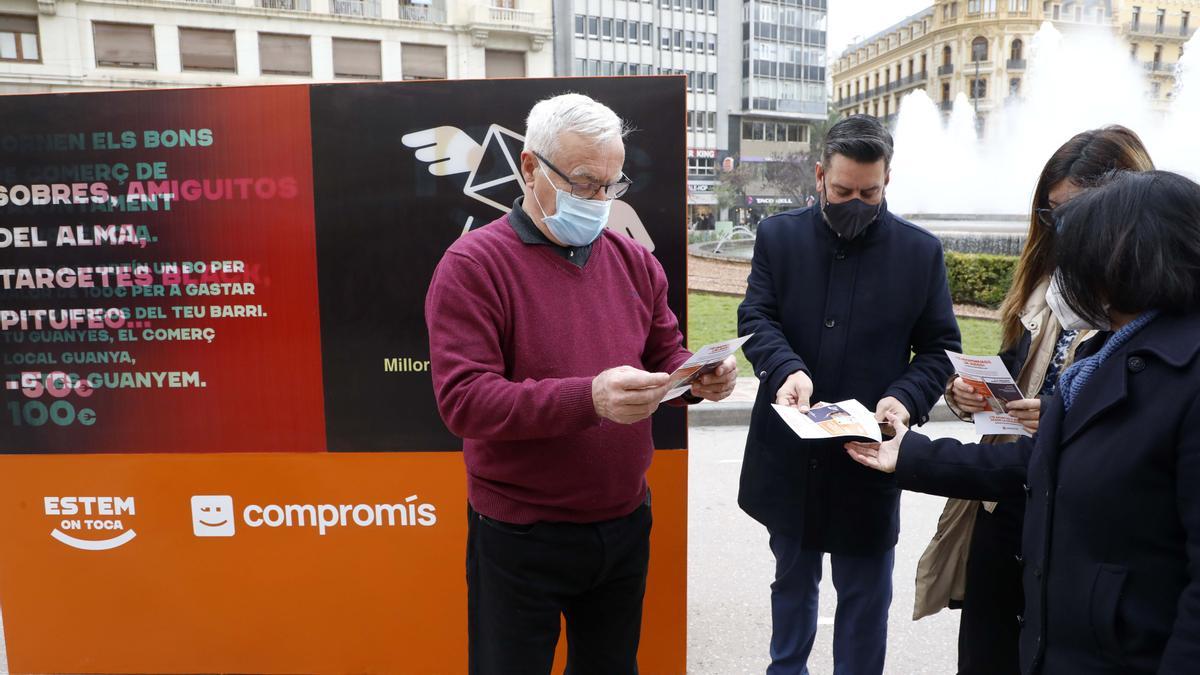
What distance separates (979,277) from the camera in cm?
1195

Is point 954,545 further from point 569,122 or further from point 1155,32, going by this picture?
point 1155,32

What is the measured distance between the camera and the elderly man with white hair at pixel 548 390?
1597mm

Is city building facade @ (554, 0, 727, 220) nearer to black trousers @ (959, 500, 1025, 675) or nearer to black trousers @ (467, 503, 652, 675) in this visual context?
black trousers @ (959, 500, 1025, 675)

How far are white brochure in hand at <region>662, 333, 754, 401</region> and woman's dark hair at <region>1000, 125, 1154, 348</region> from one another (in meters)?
0.96

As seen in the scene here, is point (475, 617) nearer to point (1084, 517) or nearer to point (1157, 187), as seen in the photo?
point (1084, 517)

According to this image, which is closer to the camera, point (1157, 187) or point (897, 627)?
point (1157, 187)

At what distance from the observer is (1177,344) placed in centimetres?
126

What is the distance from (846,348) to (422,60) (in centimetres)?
3388

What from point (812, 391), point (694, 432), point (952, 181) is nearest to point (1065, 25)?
point (952, 181)

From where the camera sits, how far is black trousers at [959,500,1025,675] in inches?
80.4

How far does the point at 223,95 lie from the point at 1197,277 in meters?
2.71

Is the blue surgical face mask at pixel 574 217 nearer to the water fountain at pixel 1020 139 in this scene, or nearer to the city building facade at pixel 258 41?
the water fountain at pixel 1020 139

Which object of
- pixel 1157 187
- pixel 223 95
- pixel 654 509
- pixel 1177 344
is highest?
pixel 223 95

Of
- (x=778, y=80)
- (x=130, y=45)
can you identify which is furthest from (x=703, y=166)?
(x=130, y=45)
